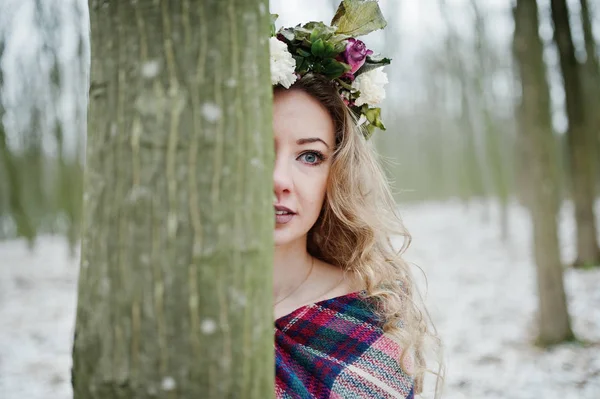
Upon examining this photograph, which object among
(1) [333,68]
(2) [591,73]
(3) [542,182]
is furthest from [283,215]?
(2) [591,73]

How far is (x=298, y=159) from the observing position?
173 centimetres

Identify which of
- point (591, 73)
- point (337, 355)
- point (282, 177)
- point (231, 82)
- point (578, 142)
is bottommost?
point (337, 355)

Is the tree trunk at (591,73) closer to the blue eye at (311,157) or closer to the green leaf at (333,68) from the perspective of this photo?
the green leaf at (333,68)

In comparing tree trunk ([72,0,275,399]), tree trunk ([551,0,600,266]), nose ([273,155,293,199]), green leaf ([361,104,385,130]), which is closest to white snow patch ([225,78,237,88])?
tree trunk ([72,0,275,399])

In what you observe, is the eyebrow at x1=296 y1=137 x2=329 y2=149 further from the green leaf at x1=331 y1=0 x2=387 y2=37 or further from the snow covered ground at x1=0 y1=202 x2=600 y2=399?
the snow covered ground at x1=0 y1=202 x2=600 y2=399

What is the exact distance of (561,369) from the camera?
15.1 ft

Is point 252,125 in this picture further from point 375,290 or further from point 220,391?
point 375,290

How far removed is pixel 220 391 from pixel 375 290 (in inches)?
45.2

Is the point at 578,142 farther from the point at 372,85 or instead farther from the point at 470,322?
the point at 372,85

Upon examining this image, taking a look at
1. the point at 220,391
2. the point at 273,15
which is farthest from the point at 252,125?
the point at 273,15

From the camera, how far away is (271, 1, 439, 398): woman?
1661mm

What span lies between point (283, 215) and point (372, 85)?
0.64m

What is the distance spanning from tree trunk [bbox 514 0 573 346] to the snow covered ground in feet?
1.16

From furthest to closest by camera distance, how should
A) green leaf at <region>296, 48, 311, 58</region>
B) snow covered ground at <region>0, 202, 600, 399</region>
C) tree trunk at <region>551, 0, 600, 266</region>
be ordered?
tree trunk at <region>551, 0, 600, 266</region> < snow covered ground at <region>0, 202, 600, 399</region> < green leaf at <region>296, 48, 311, 58</region>
